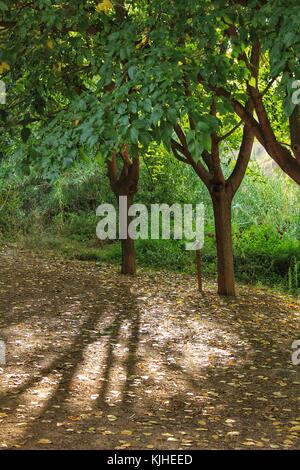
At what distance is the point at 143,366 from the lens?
779 cm

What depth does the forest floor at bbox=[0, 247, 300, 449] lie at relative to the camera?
18.5 feet

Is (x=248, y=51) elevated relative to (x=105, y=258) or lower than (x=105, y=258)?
elevated

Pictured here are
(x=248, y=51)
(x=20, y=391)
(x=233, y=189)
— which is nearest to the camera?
(x=20, y=391)

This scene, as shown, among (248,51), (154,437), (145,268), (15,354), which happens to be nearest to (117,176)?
(145,268)

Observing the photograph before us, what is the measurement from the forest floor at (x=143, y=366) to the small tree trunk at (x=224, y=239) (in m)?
0.33

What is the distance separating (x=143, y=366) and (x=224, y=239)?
4.31 meters

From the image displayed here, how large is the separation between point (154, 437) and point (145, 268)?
1018cm

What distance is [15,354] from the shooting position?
26.2ft

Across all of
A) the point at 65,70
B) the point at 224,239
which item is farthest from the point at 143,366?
the point at 224,239

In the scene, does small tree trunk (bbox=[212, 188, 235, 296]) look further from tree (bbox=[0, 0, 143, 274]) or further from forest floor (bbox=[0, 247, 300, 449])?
tree (bbox=[0, 0, 143, 274])

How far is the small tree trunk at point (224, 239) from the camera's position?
11586 mm

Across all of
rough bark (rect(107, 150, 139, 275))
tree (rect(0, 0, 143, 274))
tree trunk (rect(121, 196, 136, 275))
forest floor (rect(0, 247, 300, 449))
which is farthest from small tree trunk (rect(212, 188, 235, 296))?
tree (rect(0, 0, 143, 274))

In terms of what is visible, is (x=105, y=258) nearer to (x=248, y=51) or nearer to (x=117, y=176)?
(x=117, y=176)

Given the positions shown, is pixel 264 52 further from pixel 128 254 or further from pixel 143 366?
pixel 128 254
